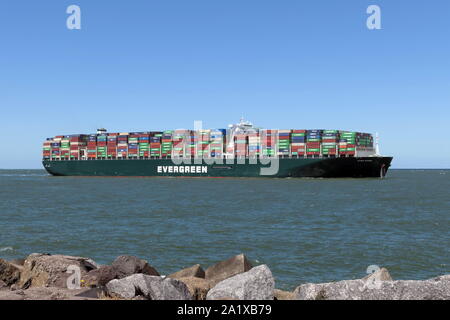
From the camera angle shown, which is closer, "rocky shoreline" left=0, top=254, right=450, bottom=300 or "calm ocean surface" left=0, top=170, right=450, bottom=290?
"rocky shoreline" left=0, top=254, right=450, bottom=300

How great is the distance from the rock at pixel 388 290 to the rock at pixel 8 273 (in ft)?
26.2

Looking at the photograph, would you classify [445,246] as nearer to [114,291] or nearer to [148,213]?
[114,291]

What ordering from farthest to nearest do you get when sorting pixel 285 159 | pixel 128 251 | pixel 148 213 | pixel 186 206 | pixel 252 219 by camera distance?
pixel 285 159 → pixel 186 206 → pixel 148 213 → pixel 252 219 → pixel 128 251

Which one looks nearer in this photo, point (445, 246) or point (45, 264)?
point (45, 264)

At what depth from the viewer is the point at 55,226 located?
86.7 ft

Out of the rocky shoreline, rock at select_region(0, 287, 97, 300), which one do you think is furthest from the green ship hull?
rock at select_region(0, 287, 97, 300)

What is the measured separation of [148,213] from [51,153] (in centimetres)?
8619

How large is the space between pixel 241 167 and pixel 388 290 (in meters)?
76.7

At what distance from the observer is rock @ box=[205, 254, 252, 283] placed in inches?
465

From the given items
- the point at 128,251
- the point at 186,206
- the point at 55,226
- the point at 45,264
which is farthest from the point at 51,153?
the point at 45,264

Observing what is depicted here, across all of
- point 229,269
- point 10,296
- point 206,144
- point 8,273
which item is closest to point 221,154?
point 206,144

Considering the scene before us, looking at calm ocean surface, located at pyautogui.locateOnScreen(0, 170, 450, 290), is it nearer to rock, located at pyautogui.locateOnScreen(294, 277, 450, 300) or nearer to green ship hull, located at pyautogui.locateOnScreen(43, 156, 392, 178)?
rock, located at pyautogui.locateOnScreen(294, 277, 450, 300)

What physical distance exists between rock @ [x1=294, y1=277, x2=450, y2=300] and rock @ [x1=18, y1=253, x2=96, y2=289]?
649cm

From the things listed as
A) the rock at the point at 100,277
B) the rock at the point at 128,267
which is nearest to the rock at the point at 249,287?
the rock at the point at 128,267
